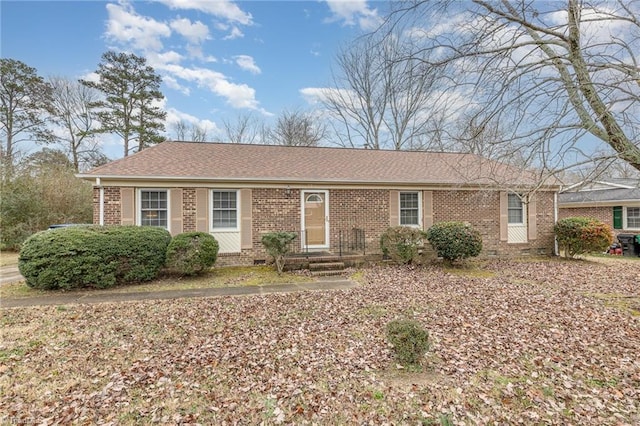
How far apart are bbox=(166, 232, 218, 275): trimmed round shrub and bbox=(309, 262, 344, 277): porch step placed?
2926 millimetres

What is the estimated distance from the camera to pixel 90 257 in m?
7.16

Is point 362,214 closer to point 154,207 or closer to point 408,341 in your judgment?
point 154,207

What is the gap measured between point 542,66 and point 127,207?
33.4 feet

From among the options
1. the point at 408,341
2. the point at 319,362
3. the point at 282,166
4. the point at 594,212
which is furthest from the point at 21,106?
the point at 594,212

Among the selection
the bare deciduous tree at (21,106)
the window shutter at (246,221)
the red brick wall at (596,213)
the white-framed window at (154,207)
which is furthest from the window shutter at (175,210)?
the red brick wall at (596,213)

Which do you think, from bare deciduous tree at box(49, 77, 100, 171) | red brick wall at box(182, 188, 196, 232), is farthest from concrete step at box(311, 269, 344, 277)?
bare deciduous tree at box(49, 77, 100, 171)

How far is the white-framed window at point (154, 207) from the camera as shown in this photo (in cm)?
940

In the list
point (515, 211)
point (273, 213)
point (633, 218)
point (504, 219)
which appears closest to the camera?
point (273, 213)

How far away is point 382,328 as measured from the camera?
484 centimetres

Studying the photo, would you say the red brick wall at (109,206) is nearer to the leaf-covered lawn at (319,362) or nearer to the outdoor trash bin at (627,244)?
the leaf-covered lawn at (319,362)

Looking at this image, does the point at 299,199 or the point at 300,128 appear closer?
the point at 299,199

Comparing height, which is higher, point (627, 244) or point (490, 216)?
point (490, 216)

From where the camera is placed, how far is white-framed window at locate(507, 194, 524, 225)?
1199 centimetres

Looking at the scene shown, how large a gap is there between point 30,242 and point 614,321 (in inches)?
457
